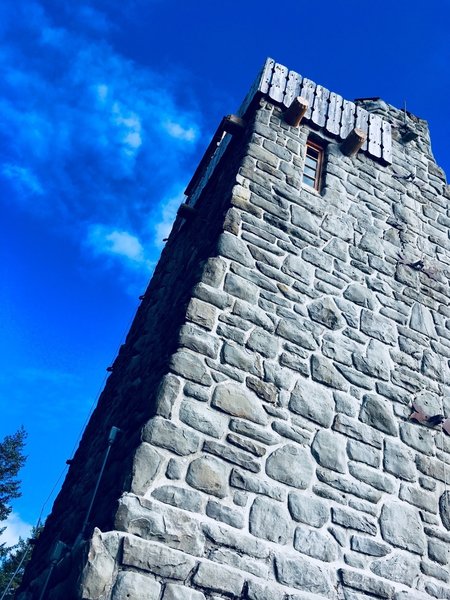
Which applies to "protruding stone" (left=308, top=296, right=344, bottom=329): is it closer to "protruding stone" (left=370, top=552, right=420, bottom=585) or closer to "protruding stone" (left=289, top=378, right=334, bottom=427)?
"protruding stone" (left=289, top=378, right=334, bottom=427)

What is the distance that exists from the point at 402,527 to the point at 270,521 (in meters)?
1.16

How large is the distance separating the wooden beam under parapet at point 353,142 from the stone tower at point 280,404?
0.03 m

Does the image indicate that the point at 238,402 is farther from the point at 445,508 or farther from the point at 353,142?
the point at 353,142

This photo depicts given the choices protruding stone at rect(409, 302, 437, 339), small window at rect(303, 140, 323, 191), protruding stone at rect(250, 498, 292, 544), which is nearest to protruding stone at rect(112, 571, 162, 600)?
protruding stone at rect(250, 498, 292, 544)

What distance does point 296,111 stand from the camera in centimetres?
600

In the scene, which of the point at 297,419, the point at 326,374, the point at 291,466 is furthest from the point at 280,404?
the point at 326,374

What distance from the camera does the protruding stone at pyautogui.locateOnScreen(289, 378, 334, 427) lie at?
3943 mm

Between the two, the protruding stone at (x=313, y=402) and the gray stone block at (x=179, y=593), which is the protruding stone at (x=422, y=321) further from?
the gray stone block at (x=179, y=593)

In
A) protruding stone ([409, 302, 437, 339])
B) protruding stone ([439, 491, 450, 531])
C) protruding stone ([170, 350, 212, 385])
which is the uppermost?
protruding stone ([409, 302, 437, 339])

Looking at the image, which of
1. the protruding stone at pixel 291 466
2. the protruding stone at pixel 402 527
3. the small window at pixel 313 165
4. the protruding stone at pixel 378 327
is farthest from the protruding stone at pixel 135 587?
the small window at pixel 313 165

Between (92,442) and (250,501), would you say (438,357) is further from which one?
(92,442)

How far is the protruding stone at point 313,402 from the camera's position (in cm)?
394

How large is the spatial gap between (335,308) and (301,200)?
1.32 m

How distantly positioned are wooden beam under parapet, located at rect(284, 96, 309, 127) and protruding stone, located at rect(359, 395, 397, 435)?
3496mm
